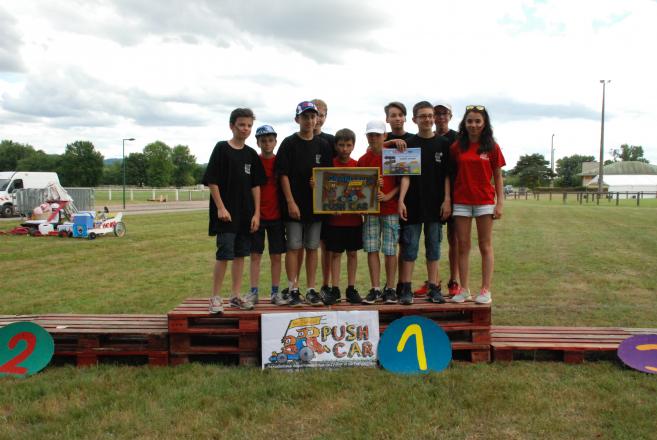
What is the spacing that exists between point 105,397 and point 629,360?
14.8 feet

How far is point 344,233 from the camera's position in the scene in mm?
5434

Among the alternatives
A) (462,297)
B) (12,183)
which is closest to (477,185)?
(462,297)

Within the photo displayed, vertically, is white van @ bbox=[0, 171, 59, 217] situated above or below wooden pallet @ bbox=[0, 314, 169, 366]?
above

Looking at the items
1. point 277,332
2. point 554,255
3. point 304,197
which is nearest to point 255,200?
point 304,197

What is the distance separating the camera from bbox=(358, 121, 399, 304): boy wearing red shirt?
532cm

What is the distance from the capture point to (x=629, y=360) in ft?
15.6

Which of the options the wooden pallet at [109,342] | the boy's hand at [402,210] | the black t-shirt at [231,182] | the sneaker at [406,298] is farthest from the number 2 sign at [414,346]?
the wooden pallet at [109,342]

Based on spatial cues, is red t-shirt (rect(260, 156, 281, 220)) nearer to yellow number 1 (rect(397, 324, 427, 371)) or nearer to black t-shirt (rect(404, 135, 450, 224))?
black t-shirt (rect(404, 135, 450, 224))

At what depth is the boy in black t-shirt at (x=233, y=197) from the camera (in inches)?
202

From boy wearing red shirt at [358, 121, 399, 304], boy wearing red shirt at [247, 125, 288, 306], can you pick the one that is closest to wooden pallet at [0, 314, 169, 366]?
boy wearing red shirt at [247, 125, 288, 306]

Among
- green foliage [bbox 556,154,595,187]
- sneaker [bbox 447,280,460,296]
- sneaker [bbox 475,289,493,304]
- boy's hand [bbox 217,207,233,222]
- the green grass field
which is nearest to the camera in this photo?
the green grass field

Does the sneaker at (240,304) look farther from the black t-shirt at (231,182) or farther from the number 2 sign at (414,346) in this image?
the number 2 sign at (414,346)

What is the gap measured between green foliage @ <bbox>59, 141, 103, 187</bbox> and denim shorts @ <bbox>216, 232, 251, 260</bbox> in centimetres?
9564

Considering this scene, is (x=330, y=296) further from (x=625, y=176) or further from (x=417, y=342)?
(x=625, y=176)
